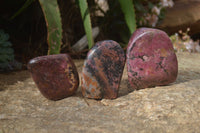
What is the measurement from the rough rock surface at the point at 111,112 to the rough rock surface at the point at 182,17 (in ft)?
4.15

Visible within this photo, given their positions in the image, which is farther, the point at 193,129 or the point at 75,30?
the point at 75,30

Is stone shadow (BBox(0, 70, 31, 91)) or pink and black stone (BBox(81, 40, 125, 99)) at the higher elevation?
pink and black stone (BBox(81, 40, 125, 99))

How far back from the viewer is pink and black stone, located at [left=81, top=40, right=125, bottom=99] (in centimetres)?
97

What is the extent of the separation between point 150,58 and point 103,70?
0.74 ft

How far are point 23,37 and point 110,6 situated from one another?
2.69 ft

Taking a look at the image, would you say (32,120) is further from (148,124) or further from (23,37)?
(23,37)

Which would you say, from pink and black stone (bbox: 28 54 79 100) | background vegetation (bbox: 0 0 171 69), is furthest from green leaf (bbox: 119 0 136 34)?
pink and black stone (bbox: 28 54 79 100)

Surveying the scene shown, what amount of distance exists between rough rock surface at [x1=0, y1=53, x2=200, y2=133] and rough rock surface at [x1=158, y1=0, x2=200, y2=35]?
126cm

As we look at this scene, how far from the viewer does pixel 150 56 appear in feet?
3.33

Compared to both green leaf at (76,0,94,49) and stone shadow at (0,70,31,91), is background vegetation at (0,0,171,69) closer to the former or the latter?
stone shadow at (0,70,31,91)

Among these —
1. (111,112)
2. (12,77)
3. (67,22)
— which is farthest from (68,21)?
(111,112)

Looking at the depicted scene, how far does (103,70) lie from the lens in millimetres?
979

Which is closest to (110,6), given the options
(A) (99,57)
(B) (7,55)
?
(B) (7,55)

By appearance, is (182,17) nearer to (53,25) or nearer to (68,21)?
(68,21)
